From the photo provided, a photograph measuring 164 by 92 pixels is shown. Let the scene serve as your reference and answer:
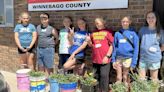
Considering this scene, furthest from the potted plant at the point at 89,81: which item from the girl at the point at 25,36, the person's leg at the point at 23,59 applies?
the person's leg at the point at 23,59

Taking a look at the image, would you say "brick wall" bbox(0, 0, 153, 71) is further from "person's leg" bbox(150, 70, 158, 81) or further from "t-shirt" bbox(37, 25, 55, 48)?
"person's leg" bbox(150, 70, 158, 81)

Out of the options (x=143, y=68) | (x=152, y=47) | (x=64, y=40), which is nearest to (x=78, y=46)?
(x=64, y=40)

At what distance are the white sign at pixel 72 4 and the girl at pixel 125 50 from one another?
591 millimetres

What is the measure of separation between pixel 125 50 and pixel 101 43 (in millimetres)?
567

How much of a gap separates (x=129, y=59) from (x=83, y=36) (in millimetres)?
1212

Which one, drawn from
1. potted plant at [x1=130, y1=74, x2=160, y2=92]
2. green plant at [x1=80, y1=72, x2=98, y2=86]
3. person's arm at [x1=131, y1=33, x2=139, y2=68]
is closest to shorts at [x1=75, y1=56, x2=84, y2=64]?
green plant at [x1=80, y1=72, x2=98, y2=86]

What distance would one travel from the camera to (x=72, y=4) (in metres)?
7.69

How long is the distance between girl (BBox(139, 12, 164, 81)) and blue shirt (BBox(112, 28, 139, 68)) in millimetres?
132

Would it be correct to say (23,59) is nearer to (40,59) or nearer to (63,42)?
(40,59)

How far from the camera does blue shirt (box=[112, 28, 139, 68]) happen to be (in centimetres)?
614

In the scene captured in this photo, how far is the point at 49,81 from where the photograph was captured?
6.86 metres

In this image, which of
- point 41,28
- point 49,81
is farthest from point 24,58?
point 49,81

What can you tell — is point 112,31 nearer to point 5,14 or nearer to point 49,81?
point 49,81

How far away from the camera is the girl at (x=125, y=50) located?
20.2 feet
